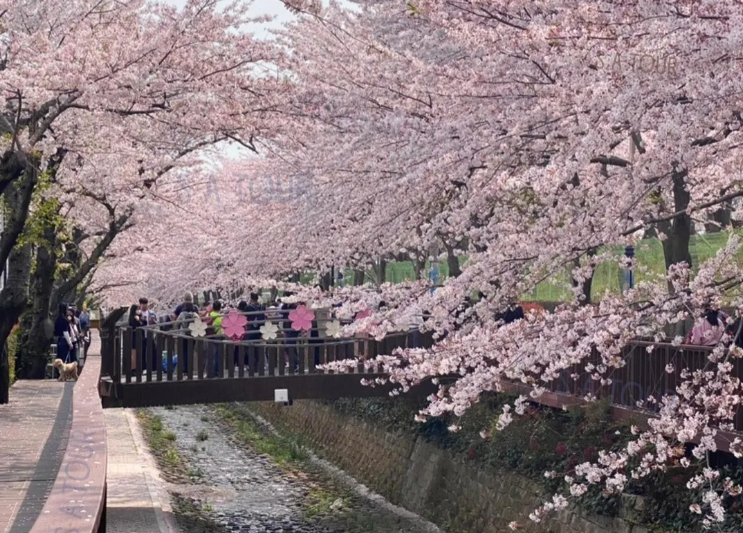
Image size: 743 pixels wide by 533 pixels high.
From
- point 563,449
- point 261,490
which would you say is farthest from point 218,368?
point 563,449

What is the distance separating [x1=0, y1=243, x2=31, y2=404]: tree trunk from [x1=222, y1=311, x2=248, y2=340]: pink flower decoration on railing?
3425mm

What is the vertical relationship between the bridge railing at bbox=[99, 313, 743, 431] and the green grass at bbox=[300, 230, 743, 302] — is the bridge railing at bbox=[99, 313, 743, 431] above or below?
below

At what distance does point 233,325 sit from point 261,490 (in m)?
6.19

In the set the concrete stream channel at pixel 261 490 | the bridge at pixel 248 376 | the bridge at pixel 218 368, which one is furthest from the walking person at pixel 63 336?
the bridge at pixel 218 368

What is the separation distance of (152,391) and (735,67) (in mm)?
13316

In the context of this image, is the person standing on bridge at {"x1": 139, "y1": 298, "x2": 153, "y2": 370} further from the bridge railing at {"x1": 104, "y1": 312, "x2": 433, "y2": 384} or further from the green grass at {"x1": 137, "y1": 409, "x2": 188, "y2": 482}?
the green grass at {"x1": 137, "y1": 409, "x2": 188, "y2": 482}

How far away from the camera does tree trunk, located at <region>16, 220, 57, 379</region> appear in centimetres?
2409

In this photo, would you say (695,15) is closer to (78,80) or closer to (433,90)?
(433,90)

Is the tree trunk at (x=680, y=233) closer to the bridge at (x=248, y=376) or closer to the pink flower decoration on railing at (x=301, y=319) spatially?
the bridge at (x=248, y=376)

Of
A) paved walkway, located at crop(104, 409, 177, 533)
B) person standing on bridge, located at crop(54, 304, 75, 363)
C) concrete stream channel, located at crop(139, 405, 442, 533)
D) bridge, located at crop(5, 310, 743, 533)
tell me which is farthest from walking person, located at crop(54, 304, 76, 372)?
concrete stream channel, located at crop(139, 405, 442, 533)

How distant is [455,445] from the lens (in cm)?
1955

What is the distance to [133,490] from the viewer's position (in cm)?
1927

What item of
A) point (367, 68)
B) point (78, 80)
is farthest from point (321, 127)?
point (78, 80)

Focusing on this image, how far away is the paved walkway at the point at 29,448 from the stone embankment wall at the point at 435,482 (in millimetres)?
6655
